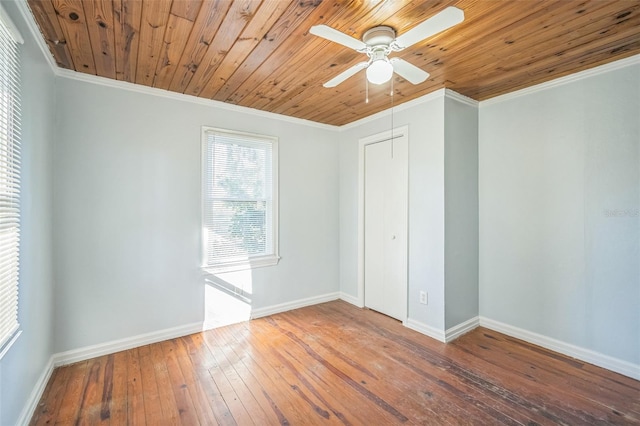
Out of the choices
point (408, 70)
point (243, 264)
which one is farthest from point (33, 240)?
point (408, 70)

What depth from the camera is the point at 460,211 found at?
10.2 feet

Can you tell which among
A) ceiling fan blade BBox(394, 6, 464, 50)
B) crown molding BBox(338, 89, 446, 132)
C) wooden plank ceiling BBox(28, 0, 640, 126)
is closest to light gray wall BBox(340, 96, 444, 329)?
crown molding BBox(338, 89, 446, 132)

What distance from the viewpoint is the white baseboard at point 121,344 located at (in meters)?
2.50

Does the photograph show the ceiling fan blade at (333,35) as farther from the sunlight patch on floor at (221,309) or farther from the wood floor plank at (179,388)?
the sunlight patch on floor at (221,309)

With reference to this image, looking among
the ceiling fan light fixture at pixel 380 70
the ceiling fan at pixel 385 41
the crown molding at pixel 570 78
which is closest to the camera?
the ceiling fan at pixel 385 41

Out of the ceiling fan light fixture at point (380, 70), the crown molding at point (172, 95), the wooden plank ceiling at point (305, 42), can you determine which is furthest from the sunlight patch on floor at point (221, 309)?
the ceiling fan light fixture at point (380, 70)

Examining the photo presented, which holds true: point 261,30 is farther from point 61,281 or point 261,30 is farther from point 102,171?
point 61,281

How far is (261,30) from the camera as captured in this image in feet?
6.30

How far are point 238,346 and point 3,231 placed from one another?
6.31 feet

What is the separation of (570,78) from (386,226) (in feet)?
7.00

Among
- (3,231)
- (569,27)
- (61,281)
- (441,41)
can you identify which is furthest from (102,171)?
(569,27)

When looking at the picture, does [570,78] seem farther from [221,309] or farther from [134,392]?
[134,392]

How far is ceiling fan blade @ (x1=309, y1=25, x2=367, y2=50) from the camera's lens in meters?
1.50

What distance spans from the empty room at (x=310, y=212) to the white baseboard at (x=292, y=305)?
30 millimetres
